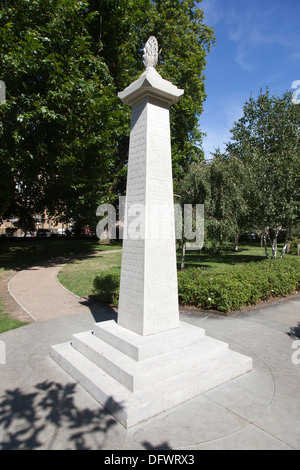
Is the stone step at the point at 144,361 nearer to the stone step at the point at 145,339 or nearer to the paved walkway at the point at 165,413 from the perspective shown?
the stone step at the point at 145,339

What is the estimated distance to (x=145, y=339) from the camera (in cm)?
409

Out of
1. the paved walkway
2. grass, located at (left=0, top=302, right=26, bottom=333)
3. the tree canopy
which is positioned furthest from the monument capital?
the tree canopy

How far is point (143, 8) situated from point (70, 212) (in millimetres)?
14643

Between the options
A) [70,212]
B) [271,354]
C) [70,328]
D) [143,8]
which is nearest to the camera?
[271,354]

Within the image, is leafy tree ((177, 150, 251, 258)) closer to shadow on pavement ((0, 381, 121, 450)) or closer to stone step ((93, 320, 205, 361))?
stone step ((93, 320, 205, 361))

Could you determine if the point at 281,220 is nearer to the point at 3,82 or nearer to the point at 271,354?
the point at 271,354

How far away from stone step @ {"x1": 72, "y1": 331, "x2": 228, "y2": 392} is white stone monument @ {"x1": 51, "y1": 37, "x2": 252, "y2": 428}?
0.01 meters

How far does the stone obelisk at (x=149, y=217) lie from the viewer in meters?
4.32

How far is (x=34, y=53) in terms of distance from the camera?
1043 cm

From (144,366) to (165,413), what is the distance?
0.59 m

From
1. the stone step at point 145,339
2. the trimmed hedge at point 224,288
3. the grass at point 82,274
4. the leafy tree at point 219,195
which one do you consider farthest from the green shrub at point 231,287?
the grass at point 82,274

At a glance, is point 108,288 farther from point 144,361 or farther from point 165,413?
point 165,413

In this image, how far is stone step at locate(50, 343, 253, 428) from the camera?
3.20 metres
